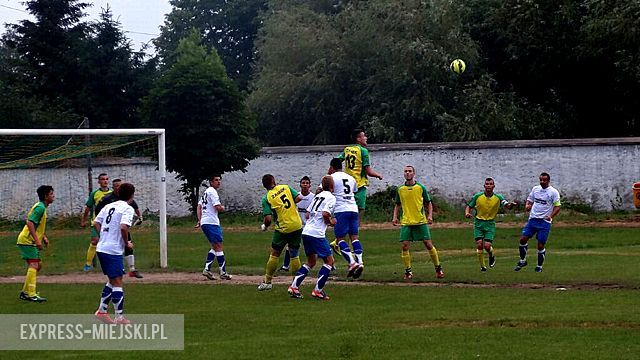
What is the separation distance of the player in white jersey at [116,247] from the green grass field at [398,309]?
3.57 ft

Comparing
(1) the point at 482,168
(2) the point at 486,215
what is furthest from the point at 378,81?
(2) the point at 486,215

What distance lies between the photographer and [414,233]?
2064cm

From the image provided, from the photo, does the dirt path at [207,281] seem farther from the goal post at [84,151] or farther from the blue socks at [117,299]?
the blue socks at [117,299]

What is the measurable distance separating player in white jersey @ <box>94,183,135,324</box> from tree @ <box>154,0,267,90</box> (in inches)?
2618

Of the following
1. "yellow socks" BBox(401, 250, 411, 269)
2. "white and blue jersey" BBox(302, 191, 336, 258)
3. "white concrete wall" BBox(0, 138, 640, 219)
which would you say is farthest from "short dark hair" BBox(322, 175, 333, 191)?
"white concrete wall" BBox(0, 138, 640, 219)

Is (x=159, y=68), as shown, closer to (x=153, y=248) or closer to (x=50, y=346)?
(x=153, y=248)

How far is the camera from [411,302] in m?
16.7

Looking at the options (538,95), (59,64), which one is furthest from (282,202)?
(59,64)

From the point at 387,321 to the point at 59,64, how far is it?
43.8 metres

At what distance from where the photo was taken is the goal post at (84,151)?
24016mm

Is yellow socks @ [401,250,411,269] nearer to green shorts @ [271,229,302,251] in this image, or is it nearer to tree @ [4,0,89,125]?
green shorts @ [271,229,302,251]

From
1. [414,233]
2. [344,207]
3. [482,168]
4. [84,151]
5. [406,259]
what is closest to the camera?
[344,207]

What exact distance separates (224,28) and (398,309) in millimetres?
71179

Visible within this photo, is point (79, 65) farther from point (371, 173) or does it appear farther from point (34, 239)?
point (34, 239)
